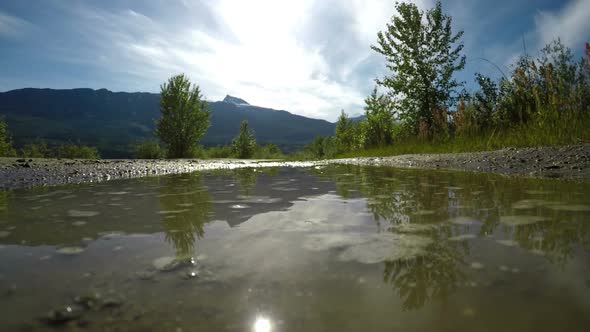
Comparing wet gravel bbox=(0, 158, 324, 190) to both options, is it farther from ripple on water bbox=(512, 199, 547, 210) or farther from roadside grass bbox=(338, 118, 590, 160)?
roadside grass bbox=(338, 118, 590, 160)

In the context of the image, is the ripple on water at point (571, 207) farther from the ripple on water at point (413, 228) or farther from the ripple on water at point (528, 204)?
the ripple on water at point (413, 228)

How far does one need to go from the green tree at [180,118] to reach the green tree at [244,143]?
9.80 meters

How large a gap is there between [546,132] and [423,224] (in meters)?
6.21

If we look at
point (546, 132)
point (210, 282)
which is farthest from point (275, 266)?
point (546, 132)

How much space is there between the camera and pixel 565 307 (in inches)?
32.0

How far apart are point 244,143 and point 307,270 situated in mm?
45189

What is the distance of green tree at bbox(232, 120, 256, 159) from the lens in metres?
45.4

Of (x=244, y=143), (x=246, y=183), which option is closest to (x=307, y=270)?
(x=246, y=183)

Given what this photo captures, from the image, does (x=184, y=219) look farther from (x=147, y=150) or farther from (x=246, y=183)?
(x=147, y=150)

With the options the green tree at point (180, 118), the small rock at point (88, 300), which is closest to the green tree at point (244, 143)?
the green tree at point (180, 118)

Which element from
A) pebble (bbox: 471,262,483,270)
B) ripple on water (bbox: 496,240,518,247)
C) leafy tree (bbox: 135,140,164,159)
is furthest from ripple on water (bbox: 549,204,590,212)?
leafy tree (bbox: 135,140,164,159)

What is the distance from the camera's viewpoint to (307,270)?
1172mm

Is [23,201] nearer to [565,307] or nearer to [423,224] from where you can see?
[423,224]

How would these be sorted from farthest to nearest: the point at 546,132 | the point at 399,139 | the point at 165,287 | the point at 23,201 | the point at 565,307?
the point at 399,139, the point at 546,132, the point at 23,201, the point at 165,287, the point at 565,307
